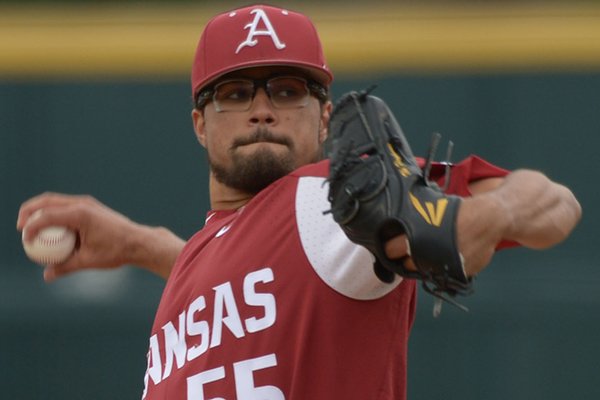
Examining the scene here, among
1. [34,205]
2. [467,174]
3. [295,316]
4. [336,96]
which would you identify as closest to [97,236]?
[34,205]

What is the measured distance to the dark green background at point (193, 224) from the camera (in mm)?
6215

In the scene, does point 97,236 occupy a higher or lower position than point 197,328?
higher

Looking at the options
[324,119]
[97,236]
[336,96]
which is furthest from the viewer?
[336,96]

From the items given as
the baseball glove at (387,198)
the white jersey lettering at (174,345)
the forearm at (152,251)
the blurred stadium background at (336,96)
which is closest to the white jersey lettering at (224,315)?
the white jersey lettering at (174,345)

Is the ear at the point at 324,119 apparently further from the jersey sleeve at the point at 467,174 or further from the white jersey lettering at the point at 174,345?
the jersey sleeve at the point at 467,174

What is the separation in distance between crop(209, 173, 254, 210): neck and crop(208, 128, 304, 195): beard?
A: 0.18 ft

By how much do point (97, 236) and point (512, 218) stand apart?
163 centimetres

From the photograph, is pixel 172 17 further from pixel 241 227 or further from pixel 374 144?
pixel 374 144

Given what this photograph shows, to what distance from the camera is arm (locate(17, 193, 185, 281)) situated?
3.08 m

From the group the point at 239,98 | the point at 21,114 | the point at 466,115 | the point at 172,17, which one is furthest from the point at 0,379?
the point at 239,98

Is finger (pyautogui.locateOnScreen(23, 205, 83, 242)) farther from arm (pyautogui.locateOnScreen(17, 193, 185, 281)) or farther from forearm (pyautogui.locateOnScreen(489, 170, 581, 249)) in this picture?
forearm (pyautogui.locateOnScreen(489, 170, 581, 249))

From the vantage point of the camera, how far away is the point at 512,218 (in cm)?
195

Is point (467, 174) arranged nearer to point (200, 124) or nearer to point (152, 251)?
point (200, 124)

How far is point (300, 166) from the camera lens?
8.98 ft
